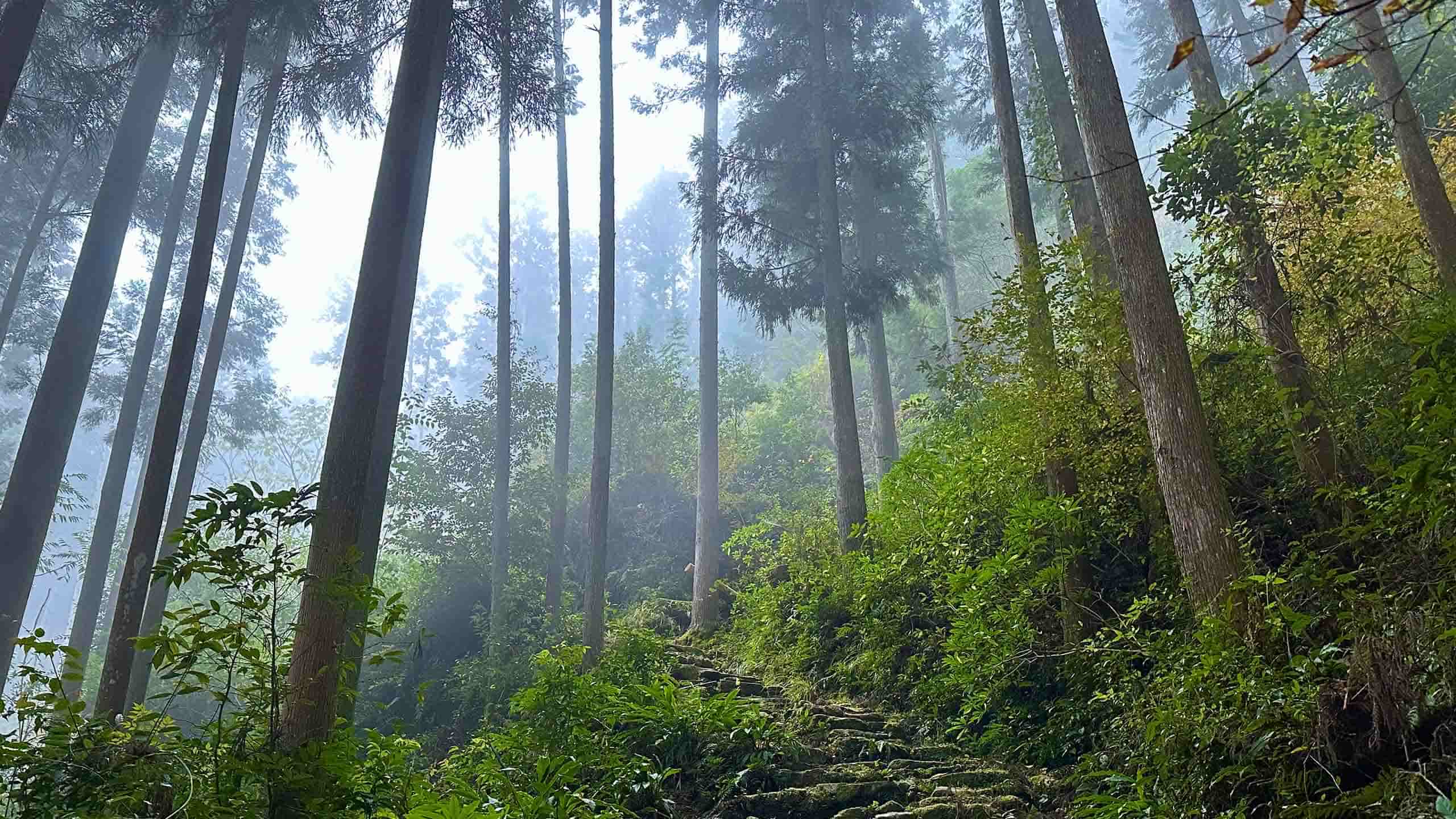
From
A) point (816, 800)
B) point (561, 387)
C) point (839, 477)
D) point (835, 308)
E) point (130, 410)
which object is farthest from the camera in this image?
point (561, 387)

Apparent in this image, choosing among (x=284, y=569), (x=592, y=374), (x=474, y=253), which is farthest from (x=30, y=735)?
(x=474, y=253)

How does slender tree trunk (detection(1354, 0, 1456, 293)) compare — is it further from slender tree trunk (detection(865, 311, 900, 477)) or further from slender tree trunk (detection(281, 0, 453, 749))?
slender tree trunk (detection(865, 311, 900, 477))

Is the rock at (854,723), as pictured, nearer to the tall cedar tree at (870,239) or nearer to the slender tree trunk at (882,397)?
the tall cedar tree at (870,239)

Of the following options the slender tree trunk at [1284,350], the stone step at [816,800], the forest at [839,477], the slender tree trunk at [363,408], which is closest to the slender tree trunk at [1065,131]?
the forest at [839,477]

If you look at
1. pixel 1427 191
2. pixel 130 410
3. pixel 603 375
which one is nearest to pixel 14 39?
pixel 603 375

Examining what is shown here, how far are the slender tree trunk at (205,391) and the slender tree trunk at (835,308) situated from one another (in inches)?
288

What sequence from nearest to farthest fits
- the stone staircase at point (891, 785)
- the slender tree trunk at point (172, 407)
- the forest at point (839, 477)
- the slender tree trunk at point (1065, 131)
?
the forest at point (839, 477), the stone staircase at point (891, 785), the slender tree trunk at point (172, 407), the slender tree trunk at point (1065, 131)

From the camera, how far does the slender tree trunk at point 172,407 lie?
6.61m

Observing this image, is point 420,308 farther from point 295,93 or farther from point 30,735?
point 30,735

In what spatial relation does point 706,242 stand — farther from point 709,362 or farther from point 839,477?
point 839,477

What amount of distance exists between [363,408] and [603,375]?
6.34 meters

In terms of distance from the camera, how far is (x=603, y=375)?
39.1 ft

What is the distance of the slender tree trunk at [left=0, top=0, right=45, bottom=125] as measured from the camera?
666 cm

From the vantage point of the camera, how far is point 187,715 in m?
15.1
